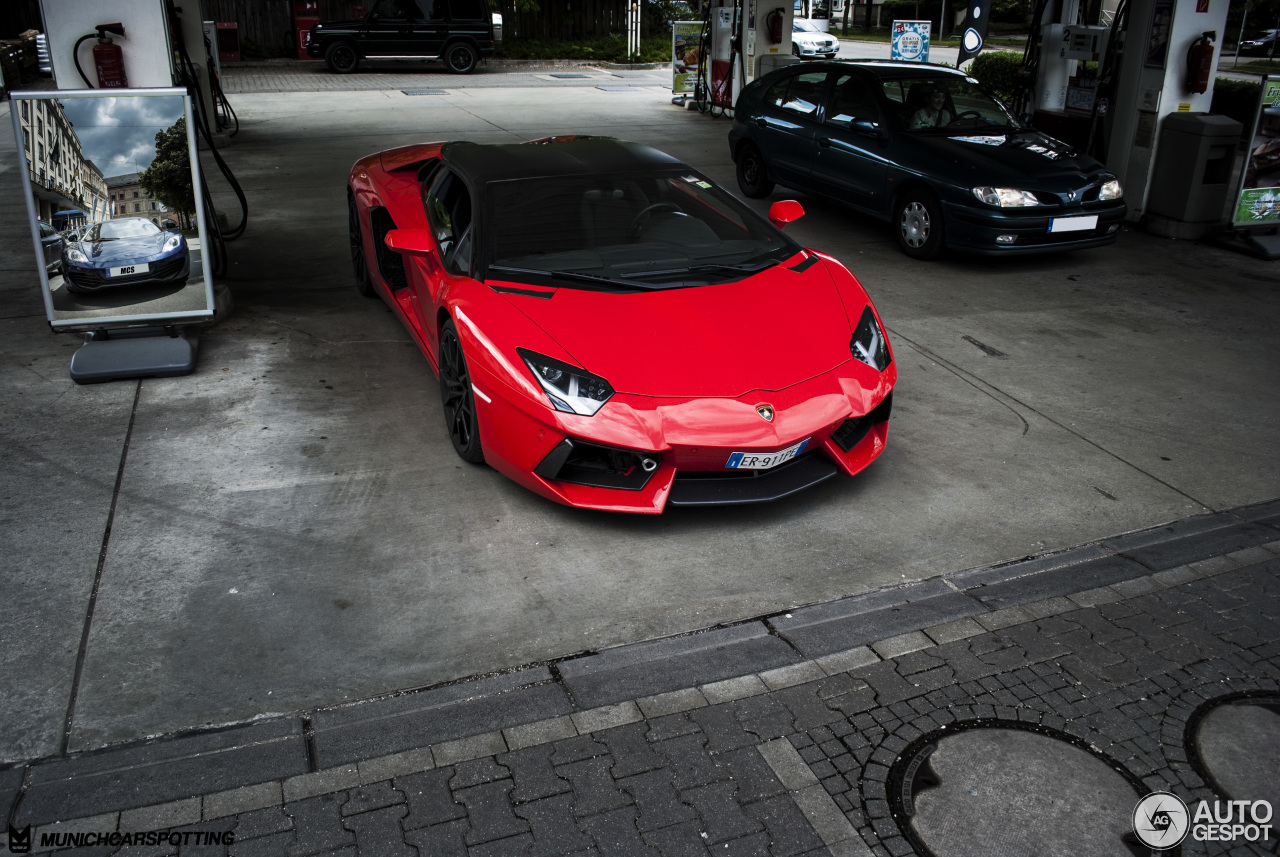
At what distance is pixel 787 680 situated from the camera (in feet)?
11.1

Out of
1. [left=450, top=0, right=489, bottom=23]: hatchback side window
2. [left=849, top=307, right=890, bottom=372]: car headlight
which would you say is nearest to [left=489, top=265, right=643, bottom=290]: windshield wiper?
[left=849, top=307, right=890, bottom=372]: car headlight

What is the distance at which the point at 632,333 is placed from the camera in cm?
431

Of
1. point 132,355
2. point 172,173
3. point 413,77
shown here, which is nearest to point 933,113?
point 172,173

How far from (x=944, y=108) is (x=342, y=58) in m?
19.9

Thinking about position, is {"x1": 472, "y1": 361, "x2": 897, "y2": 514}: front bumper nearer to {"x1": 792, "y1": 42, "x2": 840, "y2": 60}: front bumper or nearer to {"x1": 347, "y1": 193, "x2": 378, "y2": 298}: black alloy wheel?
{"x1": 347, "y1": 193, "x2": 378, "y2": 298}: black alloy wheel

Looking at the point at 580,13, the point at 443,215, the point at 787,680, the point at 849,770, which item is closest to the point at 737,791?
the point at 849,770

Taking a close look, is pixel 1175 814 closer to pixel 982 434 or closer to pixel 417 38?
pixel 982 434

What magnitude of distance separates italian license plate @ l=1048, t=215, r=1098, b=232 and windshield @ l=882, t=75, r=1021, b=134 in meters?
1.20

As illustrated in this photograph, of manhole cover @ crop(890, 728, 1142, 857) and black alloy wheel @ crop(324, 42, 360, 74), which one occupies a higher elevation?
black alloy wheel @ crop(324, 42, 360, 74)

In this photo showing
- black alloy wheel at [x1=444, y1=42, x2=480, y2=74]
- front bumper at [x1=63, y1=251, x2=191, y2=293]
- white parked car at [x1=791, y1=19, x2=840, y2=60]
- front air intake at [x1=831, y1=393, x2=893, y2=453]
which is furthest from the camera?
white parked car at [x1=791, y1=19, x2=840, y2=60]

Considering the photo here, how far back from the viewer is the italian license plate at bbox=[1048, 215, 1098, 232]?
7895 mm

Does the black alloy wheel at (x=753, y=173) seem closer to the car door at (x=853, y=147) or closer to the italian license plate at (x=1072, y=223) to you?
the car door at (x=853, y=147)

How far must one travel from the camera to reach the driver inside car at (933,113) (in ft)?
28.4

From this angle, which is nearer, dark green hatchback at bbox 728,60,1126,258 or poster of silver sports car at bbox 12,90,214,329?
poster of silver sports car at bbox 12,90,214,329
